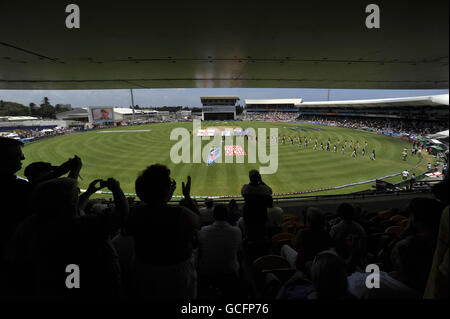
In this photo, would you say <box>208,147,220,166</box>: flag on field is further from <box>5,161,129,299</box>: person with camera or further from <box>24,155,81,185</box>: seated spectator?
<box>5,161,129,299</box>: person with camera

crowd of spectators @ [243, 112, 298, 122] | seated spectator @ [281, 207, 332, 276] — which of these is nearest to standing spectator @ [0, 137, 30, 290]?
seated spectator @ [281, 207, 332, 276]

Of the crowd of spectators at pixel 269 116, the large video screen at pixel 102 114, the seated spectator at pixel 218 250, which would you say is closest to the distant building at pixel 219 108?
the crowd of spectators at pixel 269 116

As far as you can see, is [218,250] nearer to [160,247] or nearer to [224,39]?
[160,247]

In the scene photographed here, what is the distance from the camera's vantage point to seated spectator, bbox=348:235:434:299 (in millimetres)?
2027

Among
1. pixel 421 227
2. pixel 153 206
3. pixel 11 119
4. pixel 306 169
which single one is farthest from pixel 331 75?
pixel 11 119

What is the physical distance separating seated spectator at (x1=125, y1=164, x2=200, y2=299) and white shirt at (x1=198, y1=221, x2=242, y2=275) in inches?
35.1

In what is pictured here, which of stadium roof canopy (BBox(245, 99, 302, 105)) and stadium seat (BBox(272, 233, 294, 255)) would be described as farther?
stadium roof canopy (BBox(245, 99, 302, 105))

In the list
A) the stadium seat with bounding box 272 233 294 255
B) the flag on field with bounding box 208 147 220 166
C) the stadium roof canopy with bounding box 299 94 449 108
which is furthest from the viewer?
the stadium roof canopy with bounding box 299 94 449 108

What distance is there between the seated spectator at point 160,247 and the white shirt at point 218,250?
35.1 inches

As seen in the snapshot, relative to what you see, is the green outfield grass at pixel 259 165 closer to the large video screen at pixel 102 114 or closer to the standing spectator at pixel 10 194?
the standing spectator at pixel 10 194

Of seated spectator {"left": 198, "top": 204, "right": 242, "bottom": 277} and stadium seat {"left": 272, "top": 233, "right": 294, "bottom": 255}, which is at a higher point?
seated spectator {"left": 198, "top": 204, "right": 242, "bottom": 277}

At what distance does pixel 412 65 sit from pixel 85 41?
6663 millimetres

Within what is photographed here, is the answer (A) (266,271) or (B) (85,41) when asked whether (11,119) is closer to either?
(B) (85,41)

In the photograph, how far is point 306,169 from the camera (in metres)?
19.7
